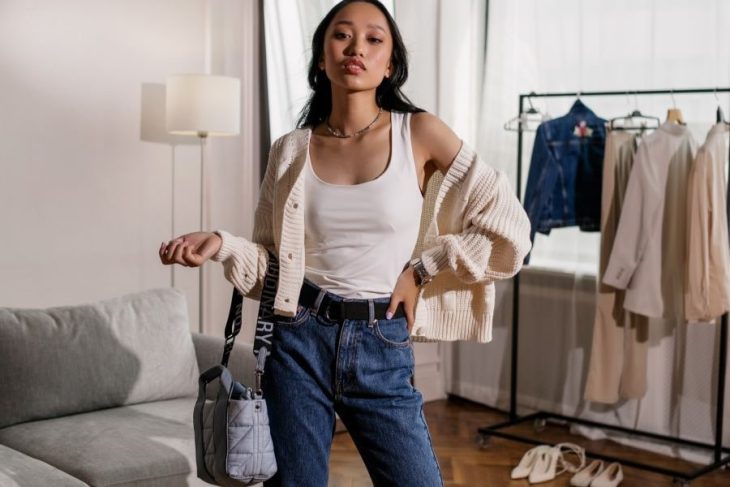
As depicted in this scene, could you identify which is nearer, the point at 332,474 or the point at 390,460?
the point at 390,460

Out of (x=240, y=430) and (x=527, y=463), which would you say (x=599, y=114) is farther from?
(x=240, y=430)

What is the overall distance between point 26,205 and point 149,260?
60 centimetres

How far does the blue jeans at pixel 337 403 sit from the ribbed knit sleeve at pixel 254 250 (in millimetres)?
156

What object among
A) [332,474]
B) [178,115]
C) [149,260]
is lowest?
[332,474]

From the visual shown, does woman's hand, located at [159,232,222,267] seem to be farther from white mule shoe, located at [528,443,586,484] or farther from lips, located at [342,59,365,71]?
white mule shoe, located at [528,443,586,484]

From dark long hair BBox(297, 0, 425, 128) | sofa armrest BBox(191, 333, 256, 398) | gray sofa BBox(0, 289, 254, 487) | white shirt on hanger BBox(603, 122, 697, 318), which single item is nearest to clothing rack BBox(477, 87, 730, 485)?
white shirt on hanger BBox(603, 122, 697, 318)

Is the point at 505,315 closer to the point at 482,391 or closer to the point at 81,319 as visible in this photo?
the point at 482,391

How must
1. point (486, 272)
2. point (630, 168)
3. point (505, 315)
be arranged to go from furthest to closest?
1. point (505, 315)
2. point (630, 168)
3. point (486, 272)

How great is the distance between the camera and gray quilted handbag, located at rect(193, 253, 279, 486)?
1777 mm

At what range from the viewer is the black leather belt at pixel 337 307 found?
1812mm

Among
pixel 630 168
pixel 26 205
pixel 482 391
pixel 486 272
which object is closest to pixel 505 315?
pixel 482 391

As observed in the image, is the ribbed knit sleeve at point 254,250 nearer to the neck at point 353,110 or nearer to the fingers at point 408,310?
the neck at point 353,110

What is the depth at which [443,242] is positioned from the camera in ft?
6.20

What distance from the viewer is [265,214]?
2.02 m
